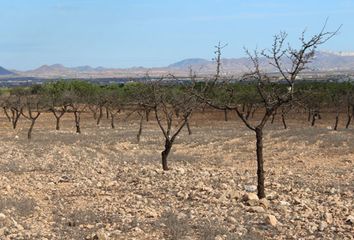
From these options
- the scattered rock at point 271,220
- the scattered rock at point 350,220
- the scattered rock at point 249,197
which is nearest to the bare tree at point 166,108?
the scattered rock at point 249,197

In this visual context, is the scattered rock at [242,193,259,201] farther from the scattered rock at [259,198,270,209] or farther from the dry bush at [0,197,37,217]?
the dry bush at [0,197,37,217]

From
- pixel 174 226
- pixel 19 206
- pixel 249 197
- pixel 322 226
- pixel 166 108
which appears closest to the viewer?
pixel 174 226

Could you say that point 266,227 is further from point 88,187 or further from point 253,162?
point 253,162

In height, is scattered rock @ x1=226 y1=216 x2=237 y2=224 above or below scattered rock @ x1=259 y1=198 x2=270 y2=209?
above

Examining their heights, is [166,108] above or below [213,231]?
above

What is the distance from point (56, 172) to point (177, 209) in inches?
324

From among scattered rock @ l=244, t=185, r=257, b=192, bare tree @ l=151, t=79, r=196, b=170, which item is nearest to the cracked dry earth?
scattered rock @ l=244, t=185, r=257, b=192

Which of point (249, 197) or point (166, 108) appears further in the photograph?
point (166, 108)

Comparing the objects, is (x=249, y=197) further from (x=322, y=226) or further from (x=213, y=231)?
(x=213, y=231)

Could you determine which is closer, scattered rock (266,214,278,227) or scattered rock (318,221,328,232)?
scattered rock (318,221,328,232)

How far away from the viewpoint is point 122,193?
558 inches

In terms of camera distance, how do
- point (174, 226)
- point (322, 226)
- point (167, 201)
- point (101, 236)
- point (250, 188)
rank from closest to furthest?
point (101, 236), point (174, 226), point (322, 226), point (167, 201), point (250, 188)

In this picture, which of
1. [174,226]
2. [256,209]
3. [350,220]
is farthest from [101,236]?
[350,220]

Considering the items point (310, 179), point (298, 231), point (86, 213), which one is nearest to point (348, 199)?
point (298, 231)
